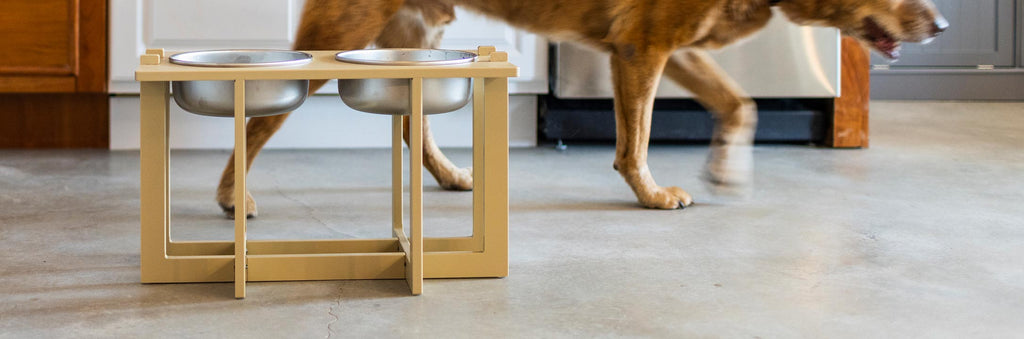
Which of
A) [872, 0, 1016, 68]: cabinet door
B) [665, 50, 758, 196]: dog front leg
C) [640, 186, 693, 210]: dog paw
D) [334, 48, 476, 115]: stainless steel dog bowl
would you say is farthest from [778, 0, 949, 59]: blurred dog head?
[872, 0, 1016, 68]: cabinet door

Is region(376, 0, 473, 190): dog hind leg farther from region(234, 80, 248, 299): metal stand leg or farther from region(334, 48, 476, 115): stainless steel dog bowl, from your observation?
region(234, 80, 248, 299): metal stand leg

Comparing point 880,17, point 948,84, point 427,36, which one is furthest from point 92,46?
point 948,84

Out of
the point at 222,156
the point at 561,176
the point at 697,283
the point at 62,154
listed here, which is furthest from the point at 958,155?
the point at 62,154

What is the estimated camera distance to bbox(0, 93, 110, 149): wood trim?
3496 mm

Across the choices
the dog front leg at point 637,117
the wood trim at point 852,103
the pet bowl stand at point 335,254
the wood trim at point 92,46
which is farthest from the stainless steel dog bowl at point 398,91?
the wood trim at point 852,103

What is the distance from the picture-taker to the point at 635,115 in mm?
2328

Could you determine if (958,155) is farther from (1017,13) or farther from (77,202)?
(77,202)

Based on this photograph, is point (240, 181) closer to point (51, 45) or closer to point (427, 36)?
point (427, 36)

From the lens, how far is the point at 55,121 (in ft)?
11.6

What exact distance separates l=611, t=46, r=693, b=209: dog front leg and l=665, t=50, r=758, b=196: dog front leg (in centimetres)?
9

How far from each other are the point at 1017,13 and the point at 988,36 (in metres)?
0.16

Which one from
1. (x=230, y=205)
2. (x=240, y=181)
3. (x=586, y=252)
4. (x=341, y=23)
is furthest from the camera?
(x=230, y=205)

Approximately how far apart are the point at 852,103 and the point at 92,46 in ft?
7.86

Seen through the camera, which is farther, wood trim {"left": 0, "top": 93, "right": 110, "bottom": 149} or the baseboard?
the baseboard
